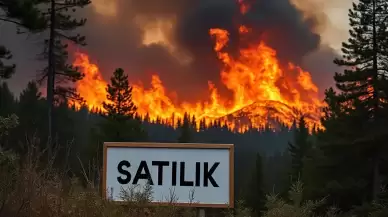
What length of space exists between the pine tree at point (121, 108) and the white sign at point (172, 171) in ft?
130

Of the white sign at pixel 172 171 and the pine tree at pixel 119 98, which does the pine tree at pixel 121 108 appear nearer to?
the pine tree at pixel 119 98

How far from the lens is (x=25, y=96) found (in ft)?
213

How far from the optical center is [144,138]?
154 feet

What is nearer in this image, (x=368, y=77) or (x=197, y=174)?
(x=197, y=174)

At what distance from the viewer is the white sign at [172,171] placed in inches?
142

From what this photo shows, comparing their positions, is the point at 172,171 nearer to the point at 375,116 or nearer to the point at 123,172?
the point at 123,172

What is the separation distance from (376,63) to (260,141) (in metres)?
69.9

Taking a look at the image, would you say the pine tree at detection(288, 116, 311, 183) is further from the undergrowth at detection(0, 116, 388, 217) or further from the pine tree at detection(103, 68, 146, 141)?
the undergrowth at detection(0, 116, 388, 217)

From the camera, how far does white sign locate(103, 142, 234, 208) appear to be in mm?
3609

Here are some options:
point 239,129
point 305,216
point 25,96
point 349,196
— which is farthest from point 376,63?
point 239,129

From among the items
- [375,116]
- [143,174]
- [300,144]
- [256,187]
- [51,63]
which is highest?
A: [51,63]

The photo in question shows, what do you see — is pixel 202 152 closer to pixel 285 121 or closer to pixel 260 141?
pixel 285 121

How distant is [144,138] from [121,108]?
411 centimetres

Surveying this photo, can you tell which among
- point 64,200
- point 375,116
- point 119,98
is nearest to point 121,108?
point 119,98
